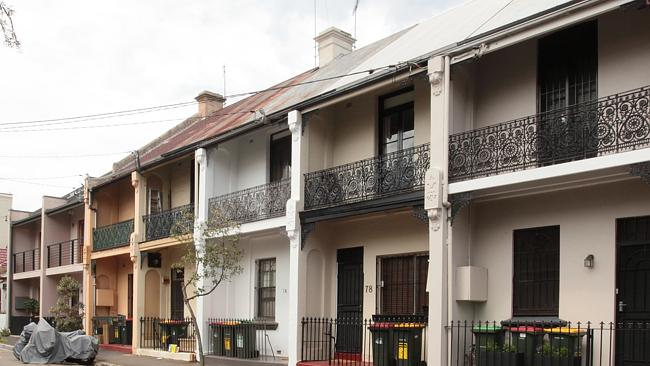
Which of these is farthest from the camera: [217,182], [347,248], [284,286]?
[217,182]

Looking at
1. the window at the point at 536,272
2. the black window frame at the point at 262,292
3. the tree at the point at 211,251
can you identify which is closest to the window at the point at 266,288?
the black window frame at the point at 262,292

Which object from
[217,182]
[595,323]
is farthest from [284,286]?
[595,323]

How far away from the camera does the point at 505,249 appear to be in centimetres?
1295

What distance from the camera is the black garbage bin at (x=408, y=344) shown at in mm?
13086

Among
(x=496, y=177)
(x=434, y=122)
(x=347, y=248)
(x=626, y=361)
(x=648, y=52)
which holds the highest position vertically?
(x=648, y=52)

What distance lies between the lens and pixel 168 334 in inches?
816

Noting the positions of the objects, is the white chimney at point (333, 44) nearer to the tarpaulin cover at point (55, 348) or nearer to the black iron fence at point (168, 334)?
the black iron fence at point (168, 334)

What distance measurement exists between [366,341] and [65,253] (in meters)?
19.3

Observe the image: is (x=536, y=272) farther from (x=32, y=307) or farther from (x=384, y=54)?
(x=32, y=307)

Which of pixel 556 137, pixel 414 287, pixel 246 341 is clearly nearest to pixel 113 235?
pixel 246 341

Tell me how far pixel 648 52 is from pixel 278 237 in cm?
1030

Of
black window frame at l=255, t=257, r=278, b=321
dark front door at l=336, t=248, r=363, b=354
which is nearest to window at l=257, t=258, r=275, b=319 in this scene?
black window frame at l=255, t=257, r=278, b=321

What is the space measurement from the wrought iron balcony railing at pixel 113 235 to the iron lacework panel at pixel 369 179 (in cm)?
992

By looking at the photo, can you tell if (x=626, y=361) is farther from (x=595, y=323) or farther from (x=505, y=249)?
(x=505, y=249)
